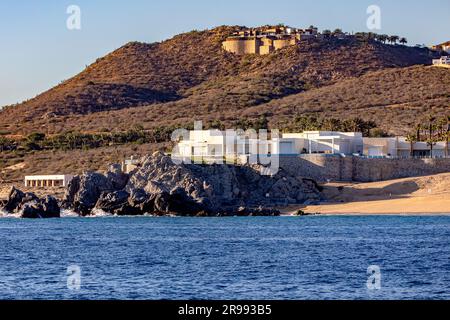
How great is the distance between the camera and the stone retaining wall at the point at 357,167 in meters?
91.6

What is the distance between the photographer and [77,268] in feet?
125

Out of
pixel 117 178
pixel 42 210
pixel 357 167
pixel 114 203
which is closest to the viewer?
pixel 114 203

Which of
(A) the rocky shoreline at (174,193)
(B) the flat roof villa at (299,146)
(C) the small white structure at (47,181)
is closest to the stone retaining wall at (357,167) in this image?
(B) the flat roof villa at (299,146)

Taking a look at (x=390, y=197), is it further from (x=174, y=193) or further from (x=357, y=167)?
(x=174, y=193)

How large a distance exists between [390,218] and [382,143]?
874 inches

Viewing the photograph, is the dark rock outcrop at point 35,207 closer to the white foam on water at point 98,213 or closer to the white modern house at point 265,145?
the white foam on water at point 98,213

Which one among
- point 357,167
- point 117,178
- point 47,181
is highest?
point 357,167

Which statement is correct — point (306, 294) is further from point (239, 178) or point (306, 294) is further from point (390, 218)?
point (239, 178)

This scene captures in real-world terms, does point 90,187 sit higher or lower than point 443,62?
lower

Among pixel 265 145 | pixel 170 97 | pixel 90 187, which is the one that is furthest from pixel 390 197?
pixel 170 97

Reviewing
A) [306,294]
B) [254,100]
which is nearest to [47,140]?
[254,100]

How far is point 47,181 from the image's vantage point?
10375cm

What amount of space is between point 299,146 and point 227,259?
176 ft

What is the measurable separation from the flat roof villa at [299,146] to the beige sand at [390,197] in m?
6.73
